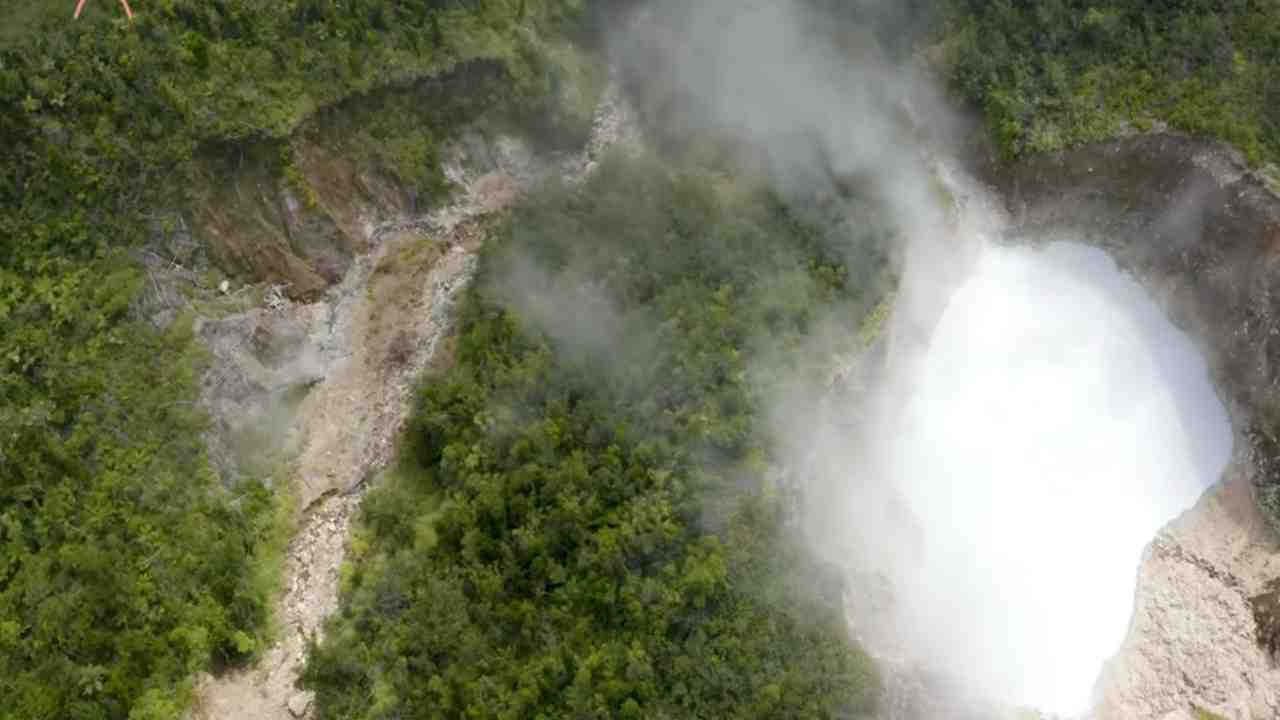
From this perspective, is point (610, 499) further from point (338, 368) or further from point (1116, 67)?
point (1116, 67)

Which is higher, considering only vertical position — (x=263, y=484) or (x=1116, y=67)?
(x=1116, y=67)

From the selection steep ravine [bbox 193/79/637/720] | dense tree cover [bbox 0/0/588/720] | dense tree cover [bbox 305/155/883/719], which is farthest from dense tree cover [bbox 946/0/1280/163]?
dense tree cover [bbox 0/0/588/720]

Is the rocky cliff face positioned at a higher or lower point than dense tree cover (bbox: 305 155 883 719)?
higher

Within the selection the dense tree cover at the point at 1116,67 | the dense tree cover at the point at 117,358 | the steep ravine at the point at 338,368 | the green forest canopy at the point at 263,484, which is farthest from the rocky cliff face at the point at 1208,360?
the dense tree cover at the point at 117,358

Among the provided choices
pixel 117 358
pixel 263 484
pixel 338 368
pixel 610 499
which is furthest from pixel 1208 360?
pixel 117 358

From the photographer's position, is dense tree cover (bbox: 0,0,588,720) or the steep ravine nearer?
dense tree cover (bbox: 0,0,588,720)

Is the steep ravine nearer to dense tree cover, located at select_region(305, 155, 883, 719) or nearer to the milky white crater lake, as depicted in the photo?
dense tree cover, located at select_region(305, 155, 883, 719)
